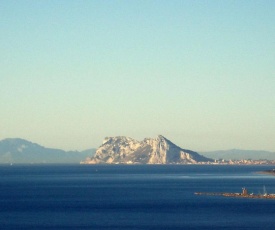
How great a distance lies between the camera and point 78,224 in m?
77.5

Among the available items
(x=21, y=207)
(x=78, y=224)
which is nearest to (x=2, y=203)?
(x=21, y=207)

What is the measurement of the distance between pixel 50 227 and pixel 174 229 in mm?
12317

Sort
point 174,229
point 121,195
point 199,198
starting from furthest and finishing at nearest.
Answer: point 121,195
point 199,198
point 174,229

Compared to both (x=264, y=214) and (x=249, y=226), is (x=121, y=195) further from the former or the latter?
(x=249, y=226)

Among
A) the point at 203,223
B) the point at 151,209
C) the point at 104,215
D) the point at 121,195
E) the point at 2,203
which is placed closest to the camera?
the point at 203,223

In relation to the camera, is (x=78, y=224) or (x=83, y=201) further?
(x=83, y=201)

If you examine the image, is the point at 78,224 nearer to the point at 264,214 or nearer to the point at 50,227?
the point at 50,227

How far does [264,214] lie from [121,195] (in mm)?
41007

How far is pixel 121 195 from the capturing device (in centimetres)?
12488

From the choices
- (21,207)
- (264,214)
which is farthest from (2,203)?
(264,214)

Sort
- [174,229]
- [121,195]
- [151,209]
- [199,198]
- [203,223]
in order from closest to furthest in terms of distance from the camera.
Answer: [174,229], [203,223], [151,209], [199,198], [121,195]

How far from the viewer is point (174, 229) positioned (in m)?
73.2

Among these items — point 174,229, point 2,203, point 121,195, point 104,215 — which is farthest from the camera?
point 121,195

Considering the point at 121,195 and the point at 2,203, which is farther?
the point at 121,195
